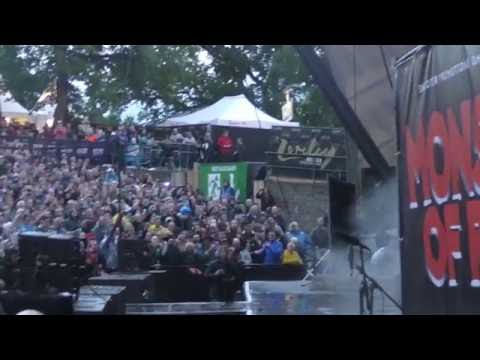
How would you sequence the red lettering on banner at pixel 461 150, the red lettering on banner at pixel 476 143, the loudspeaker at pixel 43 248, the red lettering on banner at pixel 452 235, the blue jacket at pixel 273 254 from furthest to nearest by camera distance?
the blue jacket at pixel 273 254
the loudspeaker at pixel 43 248
the red lettering on banner at pixel 452 235
the red lettering on banner at pixel 461 150
the red lettering on banner at pixel 476 143

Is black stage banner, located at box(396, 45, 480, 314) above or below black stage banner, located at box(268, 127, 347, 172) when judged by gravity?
below

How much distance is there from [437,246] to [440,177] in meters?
0.36

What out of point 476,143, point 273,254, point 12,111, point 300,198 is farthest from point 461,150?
point 12,111

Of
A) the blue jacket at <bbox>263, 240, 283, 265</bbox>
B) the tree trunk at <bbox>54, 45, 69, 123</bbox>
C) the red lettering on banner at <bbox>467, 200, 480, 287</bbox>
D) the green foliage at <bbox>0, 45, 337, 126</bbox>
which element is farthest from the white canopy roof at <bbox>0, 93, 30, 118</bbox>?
the red lettering on banner at <bbox>467, 200, 480, 287</bbox>

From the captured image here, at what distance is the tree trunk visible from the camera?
26734mm

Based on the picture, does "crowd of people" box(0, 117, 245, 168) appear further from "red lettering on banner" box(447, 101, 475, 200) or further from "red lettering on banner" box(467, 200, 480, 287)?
"red lettering on banner" box(467, 200, 480, 287)

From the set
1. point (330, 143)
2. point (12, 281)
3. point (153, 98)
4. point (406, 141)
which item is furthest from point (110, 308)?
point (153, 98)

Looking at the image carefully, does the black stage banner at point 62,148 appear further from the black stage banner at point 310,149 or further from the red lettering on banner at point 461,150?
the red lettering on banner at point 461,150

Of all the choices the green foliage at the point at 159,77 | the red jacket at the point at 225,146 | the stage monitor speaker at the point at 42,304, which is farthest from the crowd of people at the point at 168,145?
the stage monitor speaker at the point at 42,304

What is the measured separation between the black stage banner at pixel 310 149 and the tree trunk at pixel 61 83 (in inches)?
393

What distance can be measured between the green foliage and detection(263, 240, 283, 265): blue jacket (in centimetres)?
1273

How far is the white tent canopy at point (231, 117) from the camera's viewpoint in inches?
878

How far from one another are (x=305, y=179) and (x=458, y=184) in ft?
50.6
